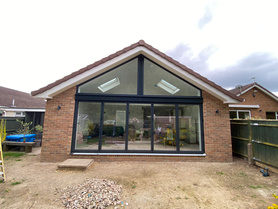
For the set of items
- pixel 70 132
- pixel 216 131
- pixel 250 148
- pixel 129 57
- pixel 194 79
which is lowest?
pixel 250 148

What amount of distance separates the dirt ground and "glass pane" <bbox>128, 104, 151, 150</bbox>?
73cm

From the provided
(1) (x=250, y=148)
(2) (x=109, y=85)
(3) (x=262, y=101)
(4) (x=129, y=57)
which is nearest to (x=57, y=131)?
(2) (x=109, y=85)

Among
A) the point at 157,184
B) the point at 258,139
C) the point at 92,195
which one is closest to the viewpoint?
the point at 92,195

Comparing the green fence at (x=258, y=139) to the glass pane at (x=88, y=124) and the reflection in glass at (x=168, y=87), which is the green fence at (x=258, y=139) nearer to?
the reflection in glass at (x=168, y=87)

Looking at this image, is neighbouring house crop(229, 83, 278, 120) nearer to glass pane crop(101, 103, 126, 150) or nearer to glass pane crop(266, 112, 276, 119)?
glass pane crop(266, 112, 276, 119)

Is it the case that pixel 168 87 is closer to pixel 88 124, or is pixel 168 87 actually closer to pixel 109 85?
pixel 109 85

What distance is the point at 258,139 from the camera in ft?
15.6

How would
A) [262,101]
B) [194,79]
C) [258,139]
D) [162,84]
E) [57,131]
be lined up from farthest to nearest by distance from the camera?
[262,101] < [162,84] < [194,79] < [57,131] < [258,139]

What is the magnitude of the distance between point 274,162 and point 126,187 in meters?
4.64

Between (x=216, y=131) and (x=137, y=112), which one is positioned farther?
(x=137, y=112)

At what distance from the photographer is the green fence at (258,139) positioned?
4.21m

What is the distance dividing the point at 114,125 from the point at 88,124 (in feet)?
3.43

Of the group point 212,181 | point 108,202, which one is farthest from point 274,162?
point 108,202

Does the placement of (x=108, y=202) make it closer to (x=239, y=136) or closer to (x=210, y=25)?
(x=239, y=136)
